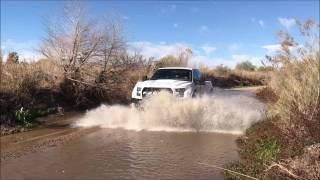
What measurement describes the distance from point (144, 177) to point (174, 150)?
2.60 metres

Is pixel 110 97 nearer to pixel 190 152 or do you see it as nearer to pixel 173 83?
pixel 173 83

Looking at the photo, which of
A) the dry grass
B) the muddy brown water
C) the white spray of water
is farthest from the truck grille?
the dry grass

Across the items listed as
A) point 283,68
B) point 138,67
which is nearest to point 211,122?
point 283,68

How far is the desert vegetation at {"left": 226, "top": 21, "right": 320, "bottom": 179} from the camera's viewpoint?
26.6ft

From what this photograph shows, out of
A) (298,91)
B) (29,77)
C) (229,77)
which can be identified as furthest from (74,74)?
(229,77)

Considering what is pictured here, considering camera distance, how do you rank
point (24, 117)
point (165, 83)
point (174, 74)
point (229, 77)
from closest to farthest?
point (24, 117)
point (165, 83)
point (174, 74)
point (229, 77)

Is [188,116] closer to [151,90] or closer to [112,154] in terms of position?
[151,90]

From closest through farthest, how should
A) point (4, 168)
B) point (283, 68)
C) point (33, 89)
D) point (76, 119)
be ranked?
point (4, 168) < point (283, 68) < point (76, 119) < point (33, 89)

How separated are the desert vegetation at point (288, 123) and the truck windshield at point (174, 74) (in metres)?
4.51

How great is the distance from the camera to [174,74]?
17.5 metres

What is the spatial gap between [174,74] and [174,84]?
1639 millimetres

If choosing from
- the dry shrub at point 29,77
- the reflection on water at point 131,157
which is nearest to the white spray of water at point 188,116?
the reflection on water at point 131,157

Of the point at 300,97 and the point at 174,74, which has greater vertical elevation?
the point at 174,74

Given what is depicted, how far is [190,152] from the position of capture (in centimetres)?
1115
